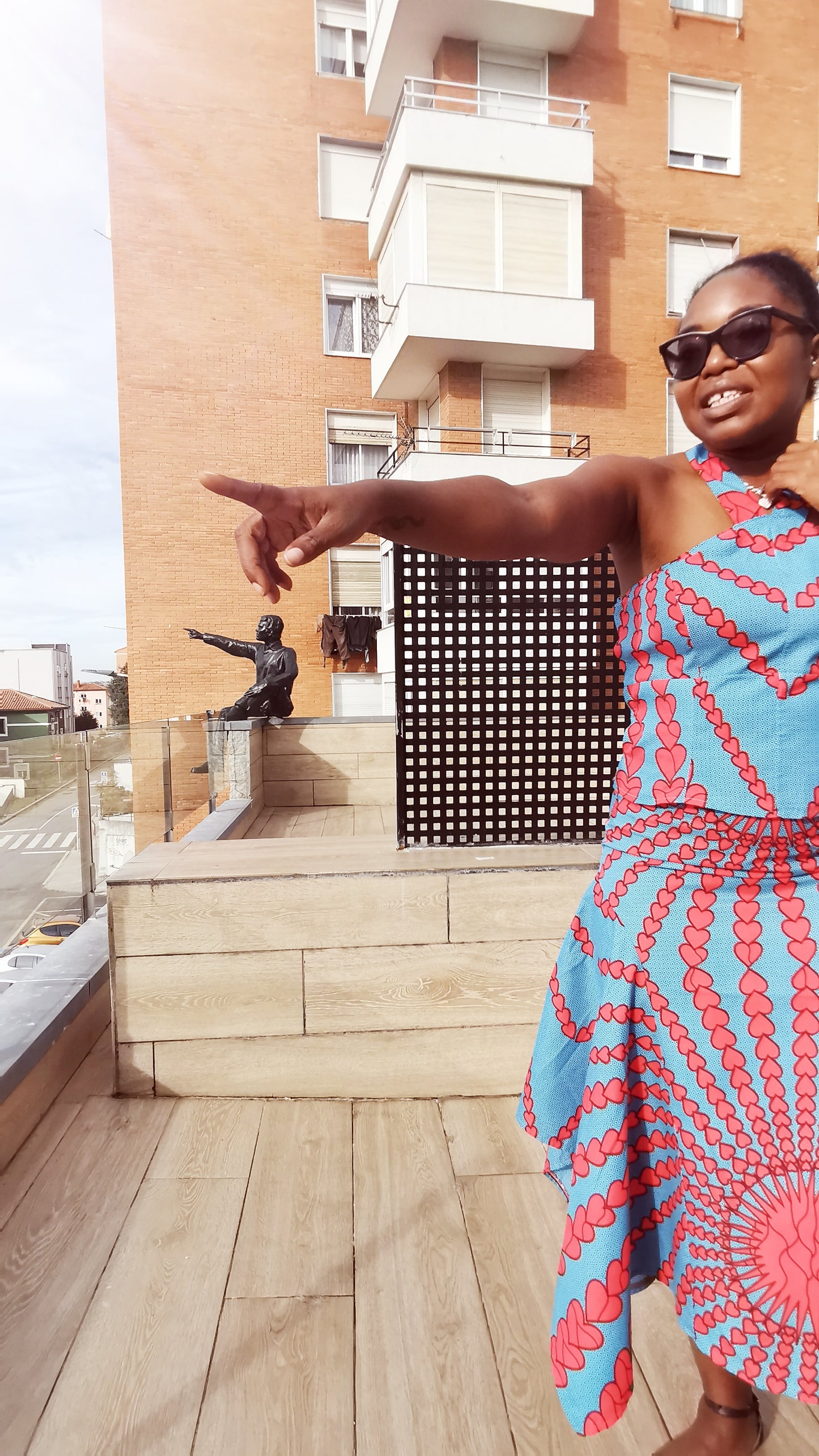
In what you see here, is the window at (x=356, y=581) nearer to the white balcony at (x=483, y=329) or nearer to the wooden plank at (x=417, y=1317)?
the white balcony at (x=483, y=329)

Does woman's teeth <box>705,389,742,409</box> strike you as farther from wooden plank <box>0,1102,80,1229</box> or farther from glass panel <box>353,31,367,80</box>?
glass panel <box>353,31,367,80</box>

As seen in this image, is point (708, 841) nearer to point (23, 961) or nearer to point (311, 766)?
point (23, 961)

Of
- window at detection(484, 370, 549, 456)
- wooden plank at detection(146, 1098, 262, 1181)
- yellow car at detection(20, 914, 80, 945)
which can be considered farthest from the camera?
window at detection(484, 370, 549, 456)

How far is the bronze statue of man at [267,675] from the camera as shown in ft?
24.7

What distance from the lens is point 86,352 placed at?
47.7 ft

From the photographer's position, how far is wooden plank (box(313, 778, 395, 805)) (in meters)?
7.18

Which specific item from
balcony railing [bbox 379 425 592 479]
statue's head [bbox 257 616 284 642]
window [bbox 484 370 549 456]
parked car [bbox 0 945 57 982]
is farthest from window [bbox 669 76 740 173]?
parked car [bbox 0 945 57 982]

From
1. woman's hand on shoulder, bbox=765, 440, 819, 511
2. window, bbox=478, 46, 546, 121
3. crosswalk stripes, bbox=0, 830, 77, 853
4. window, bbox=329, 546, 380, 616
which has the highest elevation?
window, bbox=478, 46, 546, 121

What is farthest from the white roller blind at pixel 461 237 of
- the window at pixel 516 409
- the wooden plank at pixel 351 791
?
the wooden plank at pixel 351 791

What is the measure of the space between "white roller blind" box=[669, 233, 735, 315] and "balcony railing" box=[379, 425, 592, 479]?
3.09m

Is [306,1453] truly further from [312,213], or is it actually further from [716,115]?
[716,115]

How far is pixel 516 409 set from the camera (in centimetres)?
1279

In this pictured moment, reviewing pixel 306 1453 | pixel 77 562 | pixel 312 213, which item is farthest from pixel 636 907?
pixel 77 562

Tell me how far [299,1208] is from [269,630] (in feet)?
22.4
